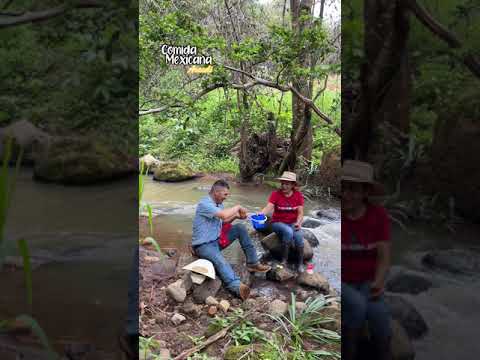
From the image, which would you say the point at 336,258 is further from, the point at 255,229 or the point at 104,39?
the point at 104,39

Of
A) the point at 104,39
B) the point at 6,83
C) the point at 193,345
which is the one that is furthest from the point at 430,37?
the point at 6,83

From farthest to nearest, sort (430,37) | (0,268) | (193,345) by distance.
Answer: (430,37) → (0,268) → (193,345)

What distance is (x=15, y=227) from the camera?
2328mm

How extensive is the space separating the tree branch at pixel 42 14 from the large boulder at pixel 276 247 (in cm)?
162

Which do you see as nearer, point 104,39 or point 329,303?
point 329,303

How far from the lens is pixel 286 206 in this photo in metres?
2.24

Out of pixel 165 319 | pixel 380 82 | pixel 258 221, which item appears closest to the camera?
pixel 165 319

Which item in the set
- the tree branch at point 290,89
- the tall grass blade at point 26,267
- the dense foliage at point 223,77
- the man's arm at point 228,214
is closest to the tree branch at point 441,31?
the dense foliage at point 223,77

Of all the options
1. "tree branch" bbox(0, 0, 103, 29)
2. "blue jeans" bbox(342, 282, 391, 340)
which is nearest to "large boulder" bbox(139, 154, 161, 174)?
"tree branch" bbox(0, 0, 103, 29)

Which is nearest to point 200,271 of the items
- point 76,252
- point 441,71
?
point 76,252

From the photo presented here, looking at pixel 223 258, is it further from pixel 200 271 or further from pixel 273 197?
pixel 273 197

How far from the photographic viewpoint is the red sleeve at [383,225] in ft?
7.71

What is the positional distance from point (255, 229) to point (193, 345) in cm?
67

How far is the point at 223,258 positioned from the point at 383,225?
929 mm
